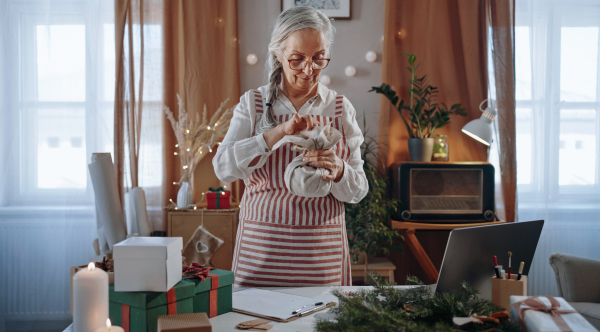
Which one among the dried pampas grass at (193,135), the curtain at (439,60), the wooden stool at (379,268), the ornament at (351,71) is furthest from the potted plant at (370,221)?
the dried pampas grass at (193,135)

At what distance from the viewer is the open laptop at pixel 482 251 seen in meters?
1.04

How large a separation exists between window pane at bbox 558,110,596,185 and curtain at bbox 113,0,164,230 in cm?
268

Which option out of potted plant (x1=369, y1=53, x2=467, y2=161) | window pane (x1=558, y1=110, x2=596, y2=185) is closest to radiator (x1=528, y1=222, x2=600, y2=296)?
window pane (x1=558, y1=110, x2=596, y2=185)

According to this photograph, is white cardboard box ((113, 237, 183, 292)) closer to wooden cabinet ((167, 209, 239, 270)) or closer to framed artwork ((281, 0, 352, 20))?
wooden cabinet ((167, 209, 239, 270))

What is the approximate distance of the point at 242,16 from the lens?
3.01m

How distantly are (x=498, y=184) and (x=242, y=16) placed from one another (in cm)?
200

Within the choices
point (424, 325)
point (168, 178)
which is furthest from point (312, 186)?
point (168, 178)

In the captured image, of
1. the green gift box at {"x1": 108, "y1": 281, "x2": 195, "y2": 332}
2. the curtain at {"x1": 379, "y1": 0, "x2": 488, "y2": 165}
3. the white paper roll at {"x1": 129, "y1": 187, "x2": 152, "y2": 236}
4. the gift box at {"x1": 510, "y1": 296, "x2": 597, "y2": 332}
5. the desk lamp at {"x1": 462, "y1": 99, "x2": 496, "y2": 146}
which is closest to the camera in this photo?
the gift box at {"x1": 510, "y1": 296, "x2": 597, "y2": 332}

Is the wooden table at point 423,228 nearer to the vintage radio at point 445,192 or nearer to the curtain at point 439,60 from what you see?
the vintage radio at point 445,192

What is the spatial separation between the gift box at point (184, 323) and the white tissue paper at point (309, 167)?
1.54 feet

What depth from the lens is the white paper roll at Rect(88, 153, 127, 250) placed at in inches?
89.1

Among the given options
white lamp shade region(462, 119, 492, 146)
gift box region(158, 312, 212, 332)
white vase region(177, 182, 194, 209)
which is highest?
white lamp shade region(462, 119, 492, 146)

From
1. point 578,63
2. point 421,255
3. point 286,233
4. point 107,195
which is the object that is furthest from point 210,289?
point 578,63

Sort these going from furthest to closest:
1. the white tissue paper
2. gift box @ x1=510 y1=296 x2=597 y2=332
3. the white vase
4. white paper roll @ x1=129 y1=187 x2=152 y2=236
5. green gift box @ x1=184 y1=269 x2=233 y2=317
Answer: the white vase, white paper roll @ x1=129 y1=187 x2=152 y2=236, the white tissue paper, green gift box @ x1=184 y1=269 x2=233 y2=317, gift box @ x1=510 y1=296 x2=597 y2=332
